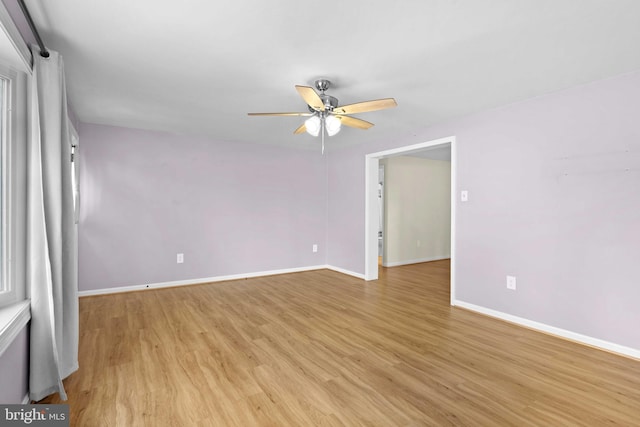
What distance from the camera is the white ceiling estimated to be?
5.50ft

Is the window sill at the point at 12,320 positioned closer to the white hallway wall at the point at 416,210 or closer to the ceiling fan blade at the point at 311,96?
the ceiling fan blade at the point at 311,96

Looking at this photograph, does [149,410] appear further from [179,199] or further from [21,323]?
[179,199]

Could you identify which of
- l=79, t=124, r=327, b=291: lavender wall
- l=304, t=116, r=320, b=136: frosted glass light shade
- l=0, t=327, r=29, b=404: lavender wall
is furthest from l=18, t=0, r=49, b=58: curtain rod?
l=79, t=124, r=327, b=291: lavender wall

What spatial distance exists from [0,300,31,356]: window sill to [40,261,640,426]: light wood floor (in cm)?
56

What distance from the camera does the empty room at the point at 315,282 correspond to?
1.75 meters

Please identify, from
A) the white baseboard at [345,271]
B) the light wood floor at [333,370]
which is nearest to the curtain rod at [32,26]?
the light wood floor at [333,370]

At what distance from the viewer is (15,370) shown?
163 centimetres

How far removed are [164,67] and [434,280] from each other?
4501 mm

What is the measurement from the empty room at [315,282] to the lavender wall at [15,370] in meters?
0.02

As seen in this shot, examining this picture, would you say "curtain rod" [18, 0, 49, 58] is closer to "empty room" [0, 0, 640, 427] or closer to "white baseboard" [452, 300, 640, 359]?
"empty room" [0, 0, 640, 427]

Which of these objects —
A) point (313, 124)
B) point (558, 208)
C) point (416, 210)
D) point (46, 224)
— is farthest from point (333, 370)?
point (416, 210)

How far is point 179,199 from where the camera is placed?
4.56 m

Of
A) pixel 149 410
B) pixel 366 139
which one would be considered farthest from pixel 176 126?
pixel 149 410

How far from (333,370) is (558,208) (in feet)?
7.99
